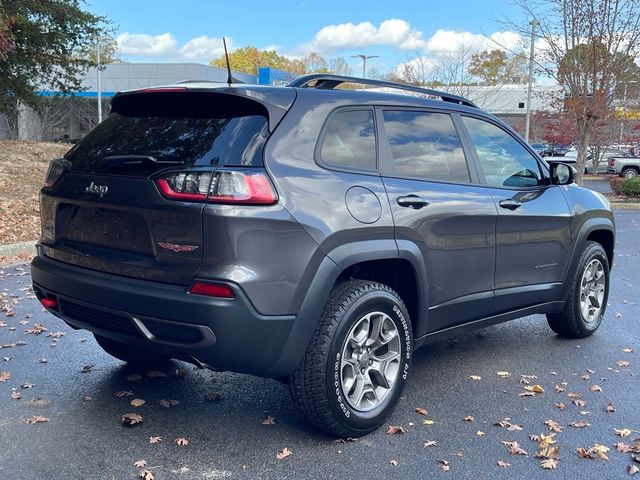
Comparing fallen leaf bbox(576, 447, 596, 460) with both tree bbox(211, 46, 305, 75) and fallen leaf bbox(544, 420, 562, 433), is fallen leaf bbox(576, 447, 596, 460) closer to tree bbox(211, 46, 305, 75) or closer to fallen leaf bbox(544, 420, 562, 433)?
fallen leaf bbox(544, 420, 562, 433)

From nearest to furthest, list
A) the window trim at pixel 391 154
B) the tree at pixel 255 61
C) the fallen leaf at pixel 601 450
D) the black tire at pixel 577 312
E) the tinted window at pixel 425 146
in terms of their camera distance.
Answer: the fallen leaf at pixel 601 450
the window trim at pixel 391 154
the tinted window at pixel 425 146
the black tire at pixel 577 312
the tree at pixel 255 61

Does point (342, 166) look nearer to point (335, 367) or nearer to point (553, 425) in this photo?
point (335, 367)

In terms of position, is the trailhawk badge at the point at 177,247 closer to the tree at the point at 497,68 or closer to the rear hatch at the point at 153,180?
the rear hatch at the point at 153,180

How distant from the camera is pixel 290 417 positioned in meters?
3.87

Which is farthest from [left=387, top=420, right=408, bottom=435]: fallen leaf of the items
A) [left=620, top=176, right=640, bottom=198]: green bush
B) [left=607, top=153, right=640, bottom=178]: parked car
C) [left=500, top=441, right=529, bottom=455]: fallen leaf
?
[left=607, top=153, right=640, bottom=178]: parked car

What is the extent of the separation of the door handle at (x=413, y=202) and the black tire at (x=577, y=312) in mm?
2117

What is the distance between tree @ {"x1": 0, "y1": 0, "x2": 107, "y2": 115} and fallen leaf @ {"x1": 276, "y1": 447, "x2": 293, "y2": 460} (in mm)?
12314

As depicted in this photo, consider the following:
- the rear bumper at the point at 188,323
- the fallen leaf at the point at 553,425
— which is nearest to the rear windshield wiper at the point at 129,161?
the rear bumper at the point at 188,323

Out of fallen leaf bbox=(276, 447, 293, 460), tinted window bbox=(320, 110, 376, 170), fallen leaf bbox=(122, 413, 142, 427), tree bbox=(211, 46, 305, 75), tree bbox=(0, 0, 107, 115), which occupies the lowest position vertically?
fallen leaf bbox=(276, 447, 293, 460)

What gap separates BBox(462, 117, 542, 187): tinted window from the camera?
4.58m

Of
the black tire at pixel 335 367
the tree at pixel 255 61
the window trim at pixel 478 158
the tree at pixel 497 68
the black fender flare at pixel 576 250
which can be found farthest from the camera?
the tree at pixel 255 61

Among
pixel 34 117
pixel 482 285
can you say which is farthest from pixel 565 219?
pixel 34 117

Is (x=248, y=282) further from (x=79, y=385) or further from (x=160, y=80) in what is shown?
(x=160, y=80)

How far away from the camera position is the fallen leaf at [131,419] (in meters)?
3.71
